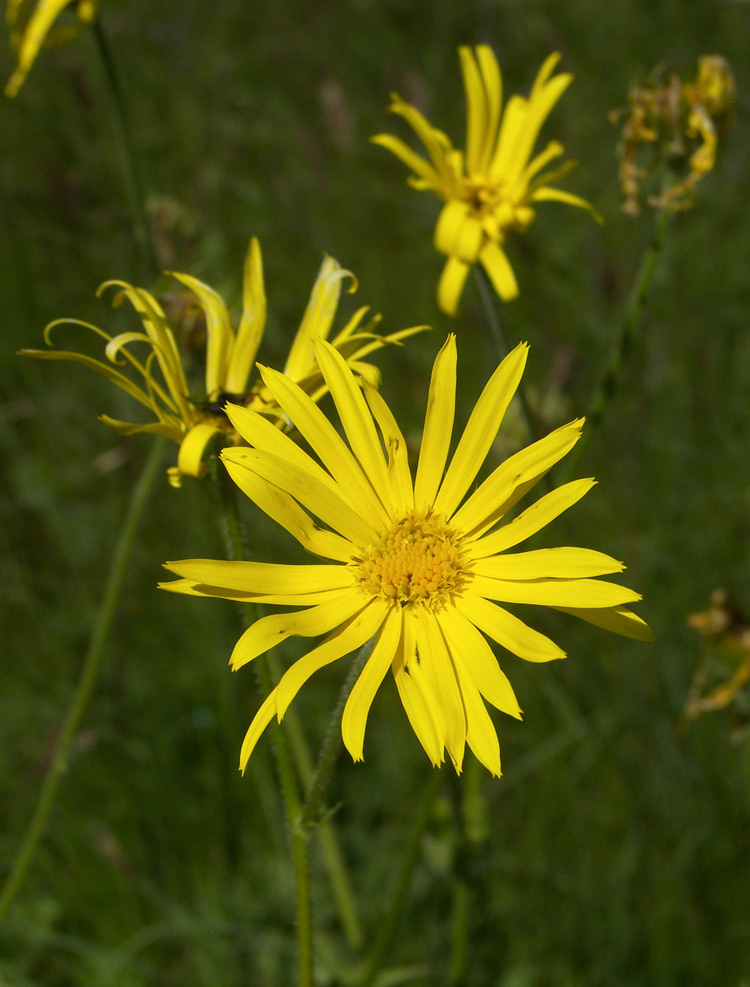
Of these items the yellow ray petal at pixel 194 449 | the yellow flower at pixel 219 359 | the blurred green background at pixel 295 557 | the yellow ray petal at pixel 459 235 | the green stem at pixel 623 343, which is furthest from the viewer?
the blurred green background at pixel 295 557

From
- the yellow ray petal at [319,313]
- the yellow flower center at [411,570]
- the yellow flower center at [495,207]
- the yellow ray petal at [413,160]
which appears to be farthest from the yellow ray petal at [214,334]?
the yellow flower center at [495,207]

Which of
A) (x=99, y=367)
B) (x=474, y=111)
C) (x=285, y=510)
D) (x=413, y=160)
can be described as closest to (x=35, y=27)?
(x=413, y=160)

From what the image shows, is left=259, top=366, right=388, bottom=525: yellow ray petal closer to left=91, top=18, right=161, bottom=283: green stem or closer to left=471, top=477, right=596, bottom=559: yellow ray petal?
left=471, top=477, right=596, bottom=559: yellow ray petal

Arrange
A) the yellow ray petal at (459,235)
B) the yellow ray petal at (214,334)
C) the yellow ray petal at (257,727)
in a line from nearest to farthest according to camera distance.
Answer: the yellow ray petal at (257,727) < the yellow ray petal at (214,334) < the yellow ray petal at (459,235)

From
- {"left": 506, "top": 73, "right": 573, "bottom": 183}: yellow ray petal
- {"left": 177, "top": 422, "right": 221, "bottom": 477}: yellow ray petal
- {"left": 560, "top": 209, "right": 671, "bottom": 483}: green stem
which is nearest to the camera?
{"left": 177, "top": 422, "right": 221, "bottom": 477}: yellow ray petal

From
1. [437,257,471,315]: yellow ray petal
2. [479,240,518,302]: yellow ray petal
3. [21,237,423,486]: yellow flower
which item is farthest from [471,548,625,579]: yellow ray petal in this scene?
[437,257,471,315]: yellow ray petal

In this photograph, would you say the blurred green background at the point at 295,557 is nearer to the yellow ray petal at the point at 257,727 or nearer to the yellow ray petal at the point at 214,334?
the yellow ray petal at the point at 214,334
